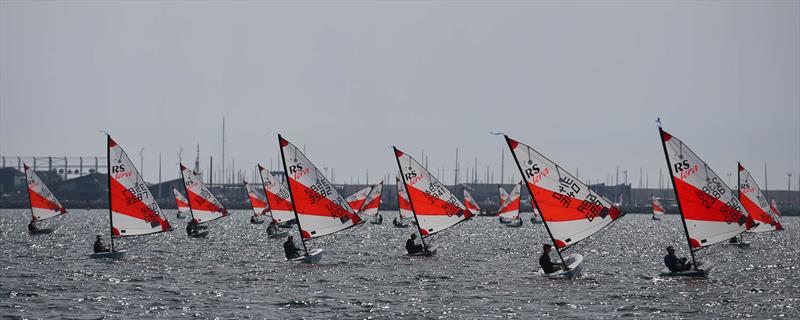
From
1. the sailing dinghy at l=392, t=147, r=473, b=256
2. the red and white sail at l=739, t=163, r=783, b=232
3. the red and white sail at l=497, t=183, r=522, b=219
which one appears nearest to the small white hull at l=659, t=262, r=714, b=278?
the sailing dinghy at l=392, t=147, r=473, b=256

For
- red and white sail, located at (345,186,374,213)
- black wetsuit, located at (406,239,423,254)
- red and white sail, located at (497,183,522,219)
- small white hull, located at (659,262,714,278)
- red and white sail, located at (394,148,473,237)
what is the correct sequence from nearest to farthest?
small white hull, located at (659,262,714,278) → red and white sail, located at (394,148,473,237) → black wetsuit, located at (406,239,423,254) → red and white sail, located at (345,186,374,213) → red and white sail, located at (497,183,522,219)

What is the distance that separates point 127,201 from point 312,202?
891 cm

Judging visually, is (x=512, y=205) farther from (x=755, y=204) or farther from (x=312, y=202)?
(x=312, y=202)

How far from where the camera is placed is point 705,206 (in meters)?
41.9

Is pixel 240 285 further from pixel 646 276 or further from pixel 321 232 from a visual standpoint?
pixel 646 276

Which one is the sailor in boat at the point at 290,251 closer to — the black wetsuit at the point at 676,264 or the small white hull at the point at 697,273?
the black wetsuit at the point at 676,264

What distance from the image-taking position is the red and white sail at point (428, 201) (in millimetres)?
55094

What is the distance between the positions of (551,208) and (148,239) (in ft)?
143

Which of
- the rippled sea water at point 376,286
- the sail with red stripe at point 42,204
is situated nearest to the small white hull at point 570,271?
the rippled sea water at point 376,286

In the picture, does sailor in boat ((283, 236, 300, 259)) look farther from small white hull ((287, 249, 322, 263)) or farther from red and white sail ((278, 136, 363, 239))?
red and white sail ((278, 136, 363, 239))

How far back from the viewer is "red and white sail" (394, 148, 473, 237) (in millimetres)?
55094

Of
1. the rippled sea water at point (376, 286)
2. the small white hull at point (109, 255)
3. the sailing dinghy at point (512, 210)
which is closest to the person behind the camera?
the rippled sea water at point (376, 286)

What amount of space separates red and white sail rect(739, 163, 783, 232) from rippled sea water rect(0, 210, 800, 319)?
70.7 inches

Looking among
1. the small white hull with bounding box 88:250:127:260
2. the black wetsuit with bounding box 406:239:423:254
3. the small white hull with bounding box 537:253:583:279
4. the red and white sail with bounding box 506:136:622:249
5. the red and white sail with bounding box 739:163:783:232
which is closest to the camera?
the red and white sail with bounding box 506:136:622:249
